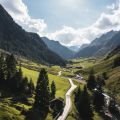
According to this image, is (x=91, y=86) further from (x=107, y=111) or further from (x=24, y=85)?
(x=24, y=85)

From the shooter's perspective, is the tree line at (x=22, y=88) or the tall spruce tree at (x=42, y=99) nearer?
the tall spruce tree at (x=42, y=99)

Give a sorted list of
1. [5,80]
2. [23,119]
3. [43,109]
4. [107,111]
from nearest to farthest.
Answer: [23,119]
[43,109]
[5,80]
[107,111]

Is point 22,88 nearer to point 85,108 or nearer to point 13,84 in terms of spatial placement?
point 13,84

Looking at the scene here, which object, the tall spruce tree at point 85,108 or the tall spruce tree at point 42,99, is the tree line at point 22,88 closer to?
the tall spruce tree at point 42,99

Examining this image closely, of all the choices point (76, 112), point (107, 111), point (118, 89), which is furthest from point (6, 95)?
point (118, 89)

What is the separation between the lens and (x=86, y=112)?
5281 inches

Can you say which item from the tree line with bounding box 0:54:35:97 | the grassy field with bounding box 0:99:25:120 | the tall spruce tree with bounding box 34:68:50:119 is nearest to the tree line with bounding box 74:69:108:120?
the tall spruce tree with bounding box 34:68:50:119

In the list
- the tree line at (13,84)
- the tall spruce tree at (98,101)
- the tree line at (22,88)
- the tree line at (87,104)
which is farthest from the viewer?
the tall spruce tree at (98,101)

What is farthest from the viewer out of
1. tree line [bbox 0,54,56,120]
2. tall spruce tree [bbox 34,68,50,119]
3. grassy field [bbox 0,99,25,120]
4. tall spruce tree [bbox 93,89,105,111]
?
tall spruce tree [bbox 93,89,105,111]

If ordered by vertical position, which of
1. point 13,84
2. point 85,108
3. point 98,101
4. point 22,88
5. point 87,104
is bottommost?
point 85,108

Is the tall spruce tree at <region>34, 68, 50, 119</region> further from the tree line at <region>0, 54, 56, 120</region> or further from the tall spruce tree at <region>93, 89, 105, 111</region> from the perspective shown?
the tall spruce tree at <region>93, 89, 105, 111</region>

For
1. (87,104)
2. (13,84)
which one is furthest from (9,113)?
(87,104)

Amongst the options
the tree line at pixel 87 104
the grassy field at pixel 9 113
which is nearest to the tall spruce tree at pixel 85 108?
the tree line at pixel 87 104

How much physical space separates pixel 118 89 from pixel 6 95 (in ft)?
320
